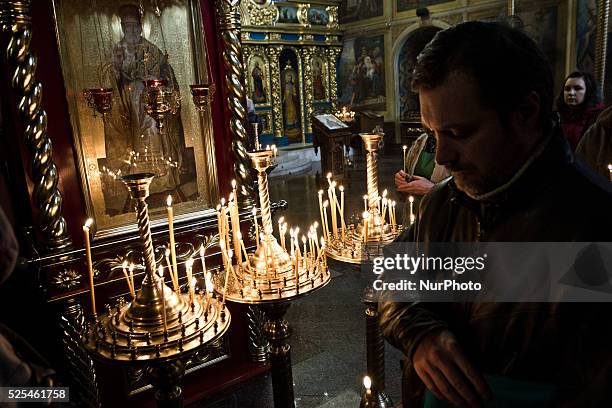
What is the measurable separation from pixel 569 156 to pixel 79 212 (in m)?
2.50

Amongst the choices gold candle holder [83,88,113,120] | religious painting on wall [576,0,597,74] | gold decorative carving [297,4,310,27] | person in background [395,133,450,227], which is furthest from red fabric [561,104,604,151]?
gold decorative carving [297,4,310,27]

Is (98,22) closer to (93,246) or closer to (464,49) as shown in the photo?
(93,246)

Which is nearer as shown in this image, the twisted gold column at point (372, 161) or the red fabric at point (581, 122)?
the twisted gold column at point (372, 161)

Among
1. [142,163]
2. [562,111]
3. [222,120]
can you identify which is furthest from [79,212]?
[562,111]

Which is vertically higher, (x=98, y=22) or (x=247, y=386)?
(x=98, y=22)

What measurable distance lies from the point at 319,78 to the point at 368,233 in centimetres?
1401

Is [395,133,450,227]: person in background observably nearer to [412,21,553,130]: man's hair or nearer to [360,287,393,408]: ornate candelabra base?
[360,287,393,408]: ornate candelabra base

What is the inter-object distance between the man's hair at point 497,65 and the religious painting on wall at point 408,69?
1409cm

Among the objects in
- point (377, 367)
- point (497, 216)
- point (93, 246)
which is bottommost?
point (377, 367)

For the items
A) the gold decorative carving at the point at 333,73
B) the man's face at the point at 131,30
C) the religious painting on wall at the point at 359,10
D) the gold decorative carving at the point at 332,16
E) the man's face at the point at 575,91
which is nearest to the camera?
the man's face at the point at 131,30

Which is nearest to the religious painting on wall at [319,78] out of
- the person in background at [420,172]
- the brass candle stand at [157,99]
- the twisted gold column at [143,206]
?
the person in background at [420,172]

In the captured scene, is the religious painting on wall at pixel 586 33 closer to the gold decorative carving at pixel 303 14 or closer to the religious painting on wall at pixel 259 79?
the gold decorative carving at pixel 303 14

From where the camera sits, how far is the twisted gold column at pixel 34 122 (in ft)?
7.15

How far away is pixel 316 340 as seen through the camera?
3.79 metres
